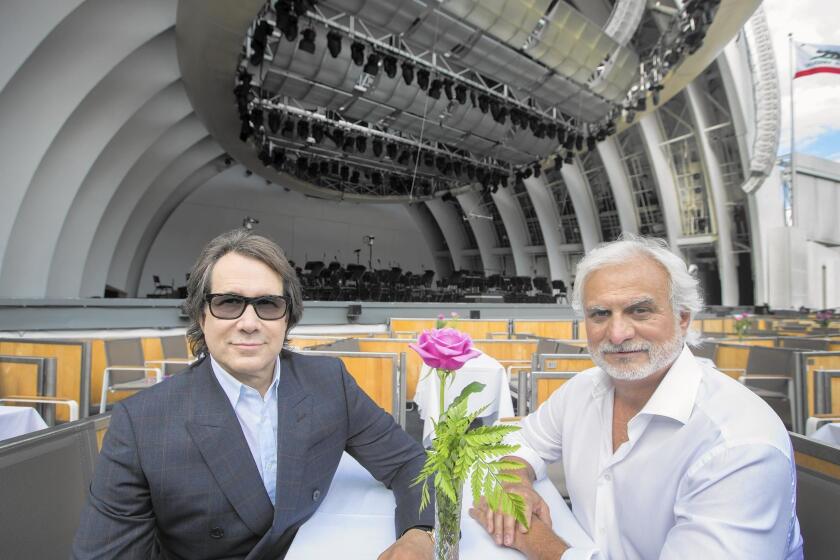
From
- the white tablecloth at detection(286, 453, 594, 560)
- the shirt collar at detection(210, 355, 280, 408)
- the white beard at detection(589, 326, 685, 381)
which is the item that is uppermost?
the white beard at detection(589, 326, 685, 381)

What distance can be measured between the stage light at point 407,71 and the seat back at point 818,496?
11.1m

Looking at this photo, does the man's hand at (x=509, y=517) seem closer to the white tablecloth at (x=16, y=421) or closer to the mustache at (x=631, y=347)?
the mustache at (x=631, y=347)

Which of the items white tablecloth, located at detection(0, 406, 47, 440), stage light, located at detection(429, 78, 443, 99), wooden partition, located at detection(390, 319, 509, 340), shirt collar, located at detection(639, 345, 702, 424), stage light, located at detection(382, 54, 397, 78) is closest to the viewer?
shirt collar, located at detection(639, 345, 702, 424)

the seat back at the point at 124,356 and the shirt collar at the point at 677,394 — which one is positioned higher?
the shirt collar at the point at 677,394

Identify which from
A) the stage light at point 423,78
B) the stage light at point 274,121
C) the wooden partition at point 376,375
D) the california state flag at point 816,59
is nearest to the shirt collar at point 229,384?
the wooden partition at point 376,375

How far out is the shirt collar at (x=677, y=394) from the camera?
108 cm

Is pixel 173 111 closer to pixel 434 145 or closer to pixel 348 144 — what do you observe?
pixel 348 144

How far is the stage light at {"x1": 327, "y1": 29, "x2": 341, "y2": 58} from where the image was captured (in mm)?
9391

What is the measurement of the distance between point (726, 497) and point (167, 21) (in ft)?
37.8

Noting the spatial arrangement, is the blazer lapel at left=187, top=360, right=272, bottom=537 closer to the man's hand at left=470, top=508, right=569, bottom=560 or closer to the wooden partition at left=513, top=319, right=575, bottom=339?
the man's hand at left=470, top=508, right=569, bottom=560

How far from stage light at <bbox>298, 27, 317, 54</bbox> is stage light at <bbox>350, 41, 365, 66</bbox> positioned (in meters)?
0.93

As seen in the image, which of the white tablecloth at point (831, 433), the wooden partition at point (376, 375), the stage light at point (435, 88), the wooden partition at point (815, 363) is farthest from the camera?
the stage light at point (435, 88)

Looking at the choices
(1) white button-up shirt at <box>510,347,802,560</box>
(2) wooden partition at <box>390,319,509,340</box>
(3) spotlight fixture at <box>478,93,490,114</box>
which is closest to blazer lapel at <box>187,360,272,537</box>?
(1) white button-up shirt at <box>510,347,802,560</box>

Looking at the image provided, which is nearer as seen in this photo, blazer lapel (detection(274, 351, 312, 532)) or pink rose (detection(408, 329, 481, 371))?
pink rose (detection(408, 329, 481, 371))
